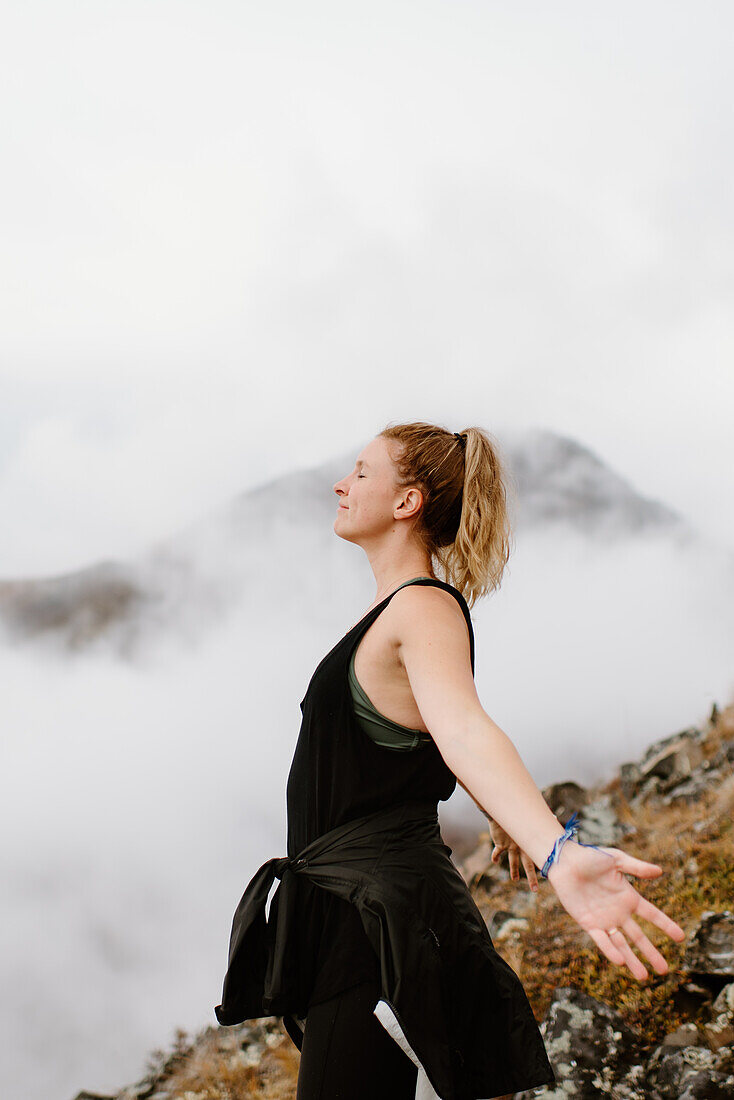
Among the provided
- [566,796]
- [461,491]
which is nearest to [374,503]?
[461,491]

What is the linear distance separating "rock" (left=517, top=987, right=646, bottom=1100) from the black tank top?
1.33 meters

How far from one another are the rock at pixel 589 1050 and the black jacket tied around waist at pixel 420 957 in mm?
1264

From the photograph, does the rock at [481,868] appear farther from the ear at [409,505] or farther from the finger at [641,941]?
the finger at [641,941]

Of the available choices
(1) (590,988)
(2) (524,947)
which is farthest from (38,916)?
(1) (590,988)

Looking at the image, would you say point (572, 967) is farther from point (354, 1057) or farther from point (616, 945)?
point (616, 945)

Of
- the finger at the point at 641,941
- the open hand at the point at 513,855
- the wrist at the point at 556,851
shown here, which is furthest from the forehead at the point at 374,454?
the finger at the point at 641,941

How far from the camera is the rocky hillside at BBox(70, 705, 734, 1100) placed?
2.51m

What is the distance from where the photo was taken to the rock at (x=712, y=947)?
2.70 m

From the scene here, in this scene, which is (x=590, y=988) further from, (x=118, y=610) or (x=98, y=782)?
(x=118, y=610)

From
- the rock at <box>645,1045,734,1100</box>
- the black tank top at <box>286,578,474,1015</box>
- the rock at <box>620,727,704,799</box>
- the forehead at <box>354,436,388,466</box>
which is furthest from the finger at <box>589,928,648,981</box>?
the rock at <box>620,727,704,799</box>

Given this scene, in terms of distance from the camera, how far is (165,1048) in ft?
10.9

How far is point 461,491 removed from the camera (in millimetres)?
1810

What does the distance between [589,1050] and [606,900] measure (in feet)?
6.22

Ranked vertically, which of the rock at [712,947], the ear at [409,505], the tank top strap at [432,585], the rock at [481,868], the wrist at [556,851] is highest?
the rock at [481,868]
